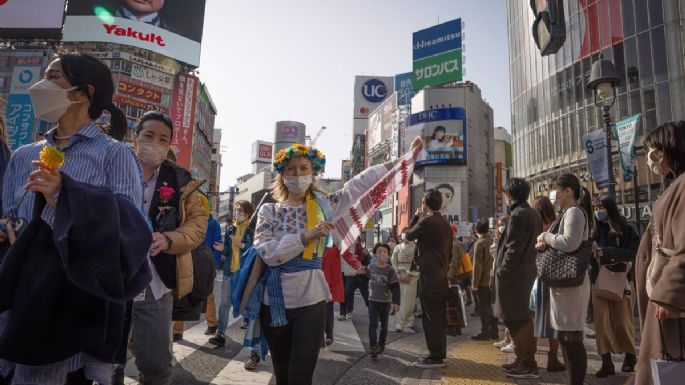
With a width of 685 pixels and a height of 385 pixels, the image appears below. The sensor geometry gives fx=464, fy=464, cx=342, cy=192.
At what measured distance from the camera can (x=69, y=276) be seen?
56.1 inches

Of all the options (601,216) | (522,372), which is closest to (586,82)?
(601,216)

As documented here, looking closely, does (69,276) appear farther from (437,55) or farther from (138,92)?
(437,55)

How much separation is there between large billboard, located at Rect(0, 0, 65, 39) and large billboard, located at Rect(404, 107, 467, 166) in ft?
122

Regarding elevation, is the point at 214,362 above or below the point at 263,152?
below

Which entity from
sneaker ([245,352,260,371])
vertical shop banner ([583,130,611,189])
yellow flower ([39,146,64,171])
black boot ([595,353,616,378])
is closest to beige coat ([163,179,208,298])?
yellow flower ([39,146,64,171])

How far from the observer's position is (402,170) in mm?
3943

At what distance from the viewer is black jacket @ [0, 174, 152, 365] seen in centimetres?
145

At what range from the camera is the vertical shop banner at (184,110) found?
4281 centimetres

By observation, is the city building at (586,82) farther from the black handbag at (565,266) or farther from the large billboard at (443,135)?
the black handbag at (565,266)

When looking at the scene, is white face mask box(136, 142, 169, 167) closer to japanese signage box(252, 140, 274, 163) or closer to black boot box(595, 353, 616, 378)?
black boot box(595, 353, 616, 378)

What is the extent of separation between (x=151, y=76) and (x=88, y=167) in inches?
1890

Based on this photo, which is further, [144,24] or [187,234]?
[144,24]

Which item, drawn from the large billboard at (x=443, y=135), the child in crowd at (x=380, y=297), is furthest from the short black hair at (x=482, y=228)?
the large billboard at (x=443, y=135)

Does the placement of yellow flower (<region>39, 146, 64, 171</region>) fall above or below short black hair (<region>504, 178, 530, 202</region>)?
below
